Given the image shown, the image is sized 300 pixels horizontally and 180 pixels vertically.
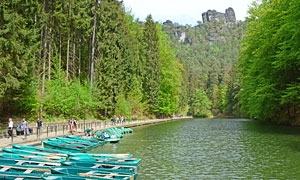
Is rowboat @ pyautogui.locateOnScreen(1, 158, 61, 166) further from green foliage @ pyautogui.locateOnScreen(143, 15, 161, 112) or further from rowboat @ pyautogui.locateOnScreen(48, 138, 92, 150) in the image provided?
green foliage @ pyautogui.locateOnScreen(143, 15, 161, 112)

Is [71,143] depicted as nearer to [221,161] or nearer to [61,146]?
[61,146]

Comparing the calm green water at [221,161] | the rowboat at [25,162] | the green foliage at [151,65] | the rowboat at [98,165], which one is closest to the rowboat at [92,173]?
the rowboat at [98,165]

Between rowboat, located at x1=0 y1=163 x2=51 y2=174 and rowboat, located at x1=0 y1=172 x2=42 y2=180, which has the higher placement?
rowboat, located at x1=0 y1=163 x2=51 y2=174

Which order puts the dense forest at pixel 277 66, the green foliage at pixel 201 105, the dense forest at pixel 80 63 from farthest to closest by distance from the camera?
the green foliage at pixel 201 105 → the dense forest at pixel 277 66 → the dense forest at pixel 80 63

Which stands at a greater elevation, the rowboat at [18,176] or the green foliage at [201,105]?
the green foliage at [201,105]

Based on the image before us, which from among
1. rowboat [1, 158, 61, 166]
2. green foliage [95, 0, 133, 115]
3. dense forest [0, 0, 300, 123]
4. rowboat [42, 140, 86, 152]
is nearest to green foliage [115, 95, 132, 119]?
dense forest [0, 0, 300, 123]

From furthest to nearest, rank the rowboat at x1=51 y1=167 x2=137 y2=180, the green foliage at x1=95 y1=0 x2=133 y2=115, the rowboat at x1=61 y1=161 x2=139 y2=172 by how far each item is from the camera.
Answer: the green foliage at x1=95 y1=0 x2=133 y2=115, the rowboat at x1=61 y1=161 x2=139 y2=172, the rowboat at x1=51 y1=167 x2=137 y2=180

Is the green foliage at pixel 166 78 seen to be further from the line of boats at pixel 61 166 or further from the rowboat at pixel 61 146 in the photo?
the line of boats at pixel 61 166

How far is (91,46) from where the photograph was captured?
56406 mm

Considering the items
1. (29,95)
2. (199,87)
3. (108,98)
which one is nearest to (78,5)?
(108,98)

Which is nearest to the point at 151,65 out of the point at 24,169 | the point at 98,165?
the point at 98,165

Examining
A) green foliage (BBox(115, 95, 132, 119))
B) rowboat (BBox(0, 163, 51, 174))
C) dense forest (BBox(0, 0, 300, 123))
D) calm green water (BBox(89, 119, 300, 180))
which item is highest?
dense forest (BBox(0, 0, 300, 123))

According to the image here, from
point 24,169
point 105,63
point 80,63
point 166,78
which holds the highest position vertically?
point 80,63

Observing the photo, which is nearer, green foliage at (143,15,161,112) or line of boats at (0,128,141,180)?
line of boats at (0,128,141,180)
